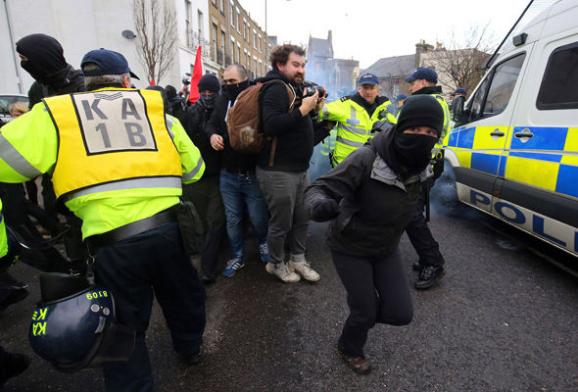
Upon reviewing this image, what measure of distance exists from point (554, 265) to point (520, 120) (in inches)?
58.4

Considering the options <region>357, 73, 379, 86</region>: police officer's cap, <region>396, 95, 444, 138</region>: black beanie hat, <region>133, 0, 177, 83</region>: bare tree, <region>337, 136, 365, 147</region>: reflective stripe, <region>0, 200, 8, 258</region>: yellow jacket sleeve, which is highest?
<region>133, 0, 177, 83</region>: bare tree

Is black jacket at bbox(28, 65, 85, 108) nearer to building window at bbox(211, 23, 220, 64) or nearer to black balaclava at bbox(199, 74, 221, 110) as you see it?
black balaclava at bbox(199, 74, 221, 110)

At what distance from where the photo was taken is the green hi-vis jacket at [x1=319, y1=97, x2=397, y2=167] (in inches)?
131

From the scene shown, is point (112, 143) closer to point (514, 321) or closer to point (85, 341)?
point (85, 341)

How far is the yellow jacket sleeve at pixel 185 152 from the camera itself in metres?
1.80

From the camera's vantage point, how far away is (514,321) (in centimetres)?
267

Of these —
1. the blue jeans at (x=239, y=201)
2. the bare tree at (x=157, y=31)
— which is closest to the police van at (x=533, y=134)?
the blue jeans at (x=239, y=201)

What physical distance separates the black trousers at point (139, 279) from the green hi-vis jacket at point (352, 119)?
6.71 ft

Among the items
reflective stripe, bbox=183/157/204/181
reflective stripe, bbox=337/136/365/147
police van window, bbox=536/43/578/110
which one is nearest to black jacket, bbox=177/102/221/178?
reflective stripe, bbox=337/136/365/147

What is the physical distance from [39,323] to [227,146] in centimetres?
199

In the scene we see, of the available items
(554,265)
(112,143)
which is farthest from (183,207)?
(554,265)

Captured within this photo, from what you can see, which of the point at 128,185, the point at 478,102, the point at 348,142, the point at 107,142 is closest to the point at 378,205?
the point at 128,185

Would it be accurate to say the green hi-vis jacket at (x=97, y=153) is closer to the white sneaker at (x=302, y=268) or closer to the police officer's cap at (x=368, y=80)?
the white sneaker at (x=302, y=268)

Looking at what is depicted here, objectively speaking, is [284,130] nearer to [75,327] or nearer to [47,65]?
[47,65]
